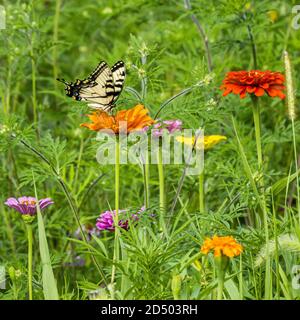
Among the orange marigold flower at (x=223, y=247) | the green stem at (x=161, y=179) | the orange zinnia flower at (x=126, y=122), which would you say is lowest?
the orange marigold flower at (x=223, y=247)

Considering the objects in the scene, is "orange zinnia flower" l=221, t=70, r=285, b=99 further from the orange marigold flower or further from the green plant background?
the orange marigold flower

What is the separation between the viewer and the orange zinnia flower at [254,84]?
218 centimetres

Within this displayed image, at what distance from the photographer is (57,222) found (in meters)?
2.91

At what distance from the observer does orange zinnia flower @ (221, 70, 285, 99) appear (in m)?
2.18

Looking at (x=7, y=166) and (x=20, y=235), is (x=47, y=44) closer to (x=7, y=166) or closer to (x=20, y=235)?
(x=7, y=166)

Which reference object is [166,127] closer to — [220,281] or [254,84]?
[254,84]

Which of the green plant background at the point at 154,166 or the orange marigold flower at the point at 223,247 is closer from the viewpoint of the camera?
the orange marigold flower at the point at 223,247
